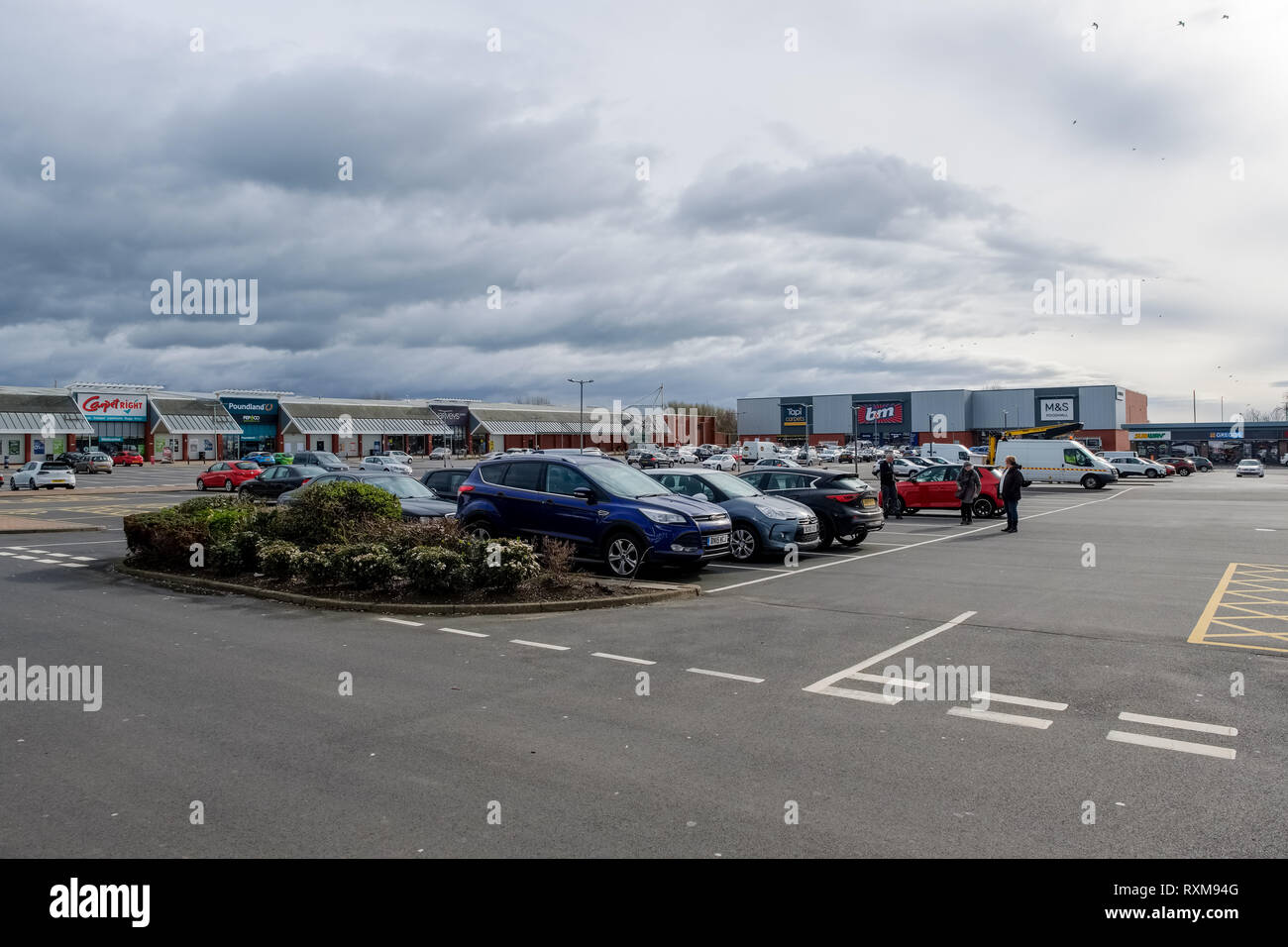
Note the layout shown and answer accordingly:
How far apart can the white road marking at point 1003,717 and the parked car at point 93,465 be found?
6762cm

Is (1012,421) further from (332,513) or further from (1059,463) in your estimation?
(332,513)

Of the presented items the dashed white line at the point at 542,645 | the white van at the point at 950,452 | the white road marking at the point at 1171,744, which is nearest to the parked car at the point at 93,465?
Answer: the white van at the point at 950,452

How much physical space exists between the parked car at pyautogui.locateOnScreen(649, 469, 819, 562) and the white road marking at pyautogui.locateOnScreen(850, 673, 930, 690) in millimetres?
7572

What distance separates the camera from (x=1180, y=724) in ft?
20.2

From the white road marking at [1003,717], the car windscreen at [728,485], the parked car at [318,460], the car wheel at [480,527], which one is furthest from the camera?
the parked car at [318,460]

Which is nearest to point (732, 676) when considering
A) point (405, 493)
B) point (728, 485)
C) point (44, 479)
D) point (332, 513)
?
point (332, 513)

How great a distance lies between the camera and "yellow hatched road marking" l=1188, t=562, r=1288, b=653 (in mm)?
8898

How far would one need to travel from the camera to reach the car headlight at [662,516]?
41.6 feet

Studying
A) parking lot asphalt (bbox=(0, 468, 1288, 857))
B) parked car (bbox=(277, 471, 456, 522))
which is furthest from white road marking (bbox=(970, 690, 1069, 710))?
parked car (bbox=(277, 471, 456, 522))

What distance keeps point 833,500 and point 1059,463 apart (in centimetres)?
3066

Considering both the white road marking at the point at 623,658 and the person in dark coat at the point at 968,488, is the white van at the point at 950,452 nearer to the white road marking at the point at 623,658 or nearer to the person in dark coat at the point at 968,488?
the person in dark coat at the point at 968,488
